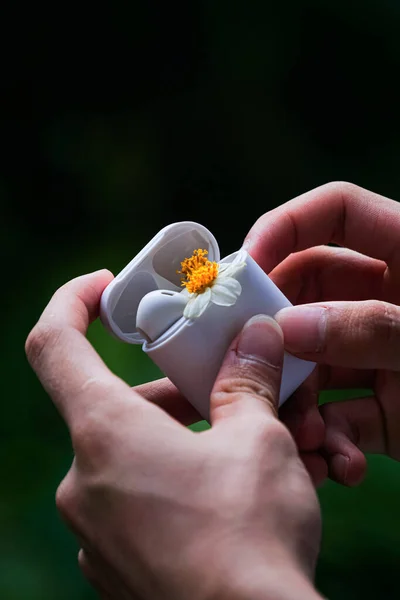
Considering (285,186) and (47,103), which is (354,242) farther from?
(47,103)

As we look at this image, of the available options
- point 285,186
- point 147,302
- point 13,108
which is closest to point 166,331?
point 147,302

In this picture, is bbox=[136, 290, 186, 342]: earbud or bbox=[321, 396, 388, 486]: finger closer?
bbox=[136, 290, 186, 342]: earbud

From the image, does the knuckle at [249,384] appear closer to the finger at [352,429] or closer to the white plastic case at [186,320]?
the white plastic case at [186,320]

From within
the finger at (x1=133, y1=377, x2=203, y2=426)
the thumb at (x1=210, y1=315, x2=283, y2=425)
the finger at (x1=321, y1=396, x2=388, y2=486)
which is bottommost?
the finger at (x1=321, y1=396, x2=388, y2=486)

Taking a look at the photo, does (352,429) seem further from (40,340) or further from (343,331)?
(40,340)

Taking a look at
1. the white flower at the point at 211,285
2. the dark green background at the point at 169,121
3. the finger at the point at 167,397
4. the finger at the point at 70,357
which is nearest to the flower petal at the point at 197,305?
the white flower at the point at 211,285

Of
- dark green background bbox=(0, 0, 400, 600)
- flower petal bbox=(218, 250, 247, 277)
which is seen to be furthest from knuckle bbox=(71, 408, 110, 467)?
dark green background bbox=(0, 0, 400, 600)

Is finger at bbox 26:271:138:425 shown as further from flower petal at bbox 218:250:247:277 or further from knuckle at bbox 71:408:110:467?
flower petal at bbox 218:250:247:277
